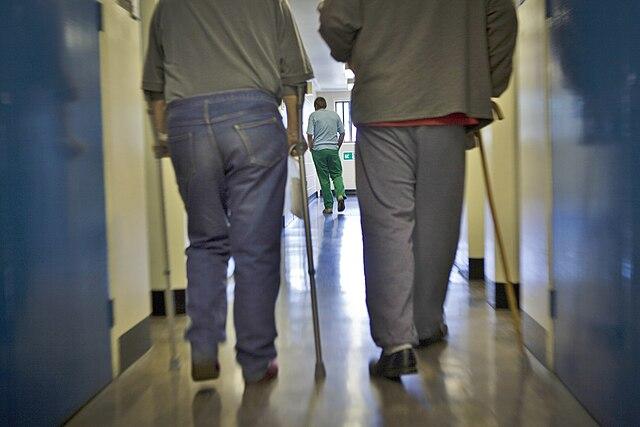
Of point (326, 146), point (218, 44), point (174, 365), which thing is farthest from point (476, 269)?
point (326, 146)

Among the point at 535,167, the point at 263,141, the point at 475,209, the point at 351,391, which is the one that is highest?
the point at 263,141

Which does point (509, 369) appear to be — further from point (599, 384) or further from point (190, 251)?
point (190, 251)

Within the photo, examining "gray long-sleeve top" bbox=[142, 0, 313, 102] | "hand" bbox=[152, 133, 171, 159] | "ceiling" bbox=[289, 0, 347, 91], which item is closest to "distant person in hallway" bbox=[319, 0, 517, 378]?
"gray long-sleeve top" bbox=[142, 0, 313, 102]

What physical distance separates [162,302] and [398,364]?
164 centimetres

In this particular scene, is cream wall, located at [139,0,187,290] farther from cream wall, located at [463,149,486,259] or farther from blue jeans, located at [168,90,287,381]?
cream wall, located at [463,149,486,259]

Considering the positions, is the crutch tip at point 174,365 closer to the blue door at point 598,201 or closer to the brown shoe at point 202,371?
the brown shoe at point 202,371

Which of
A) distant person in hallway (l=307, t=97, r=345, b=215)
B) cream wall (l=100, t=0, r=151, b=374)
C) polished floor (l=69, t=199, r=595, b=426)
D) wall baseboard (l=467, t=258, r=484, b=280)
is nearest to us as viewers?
polished floor (l=69, t=199, r=595, b=426)

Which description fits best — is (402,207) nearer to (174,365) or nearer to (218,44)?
(218,44)

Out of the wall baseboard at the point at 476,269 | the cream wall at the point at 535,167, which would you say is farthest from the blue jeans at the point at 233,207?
the wall baseboard at the point at 476,269

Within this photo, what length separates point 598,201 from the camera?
1731mm

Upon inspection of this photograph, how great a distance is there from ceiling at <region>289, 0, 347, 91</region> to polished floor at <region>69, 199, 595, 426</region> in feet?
11.5

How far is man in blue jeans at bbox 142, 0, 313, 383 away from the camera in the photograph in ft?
7.27

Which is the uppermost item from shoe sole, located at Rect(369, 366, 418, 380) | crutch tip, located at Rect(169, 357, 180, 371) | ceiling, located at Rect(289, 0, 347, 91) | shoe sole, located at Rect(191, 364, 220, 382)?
ceiling, located at Rect(289, 0, 347, 91)

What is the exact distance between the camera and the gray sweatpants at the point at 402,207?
236cm
